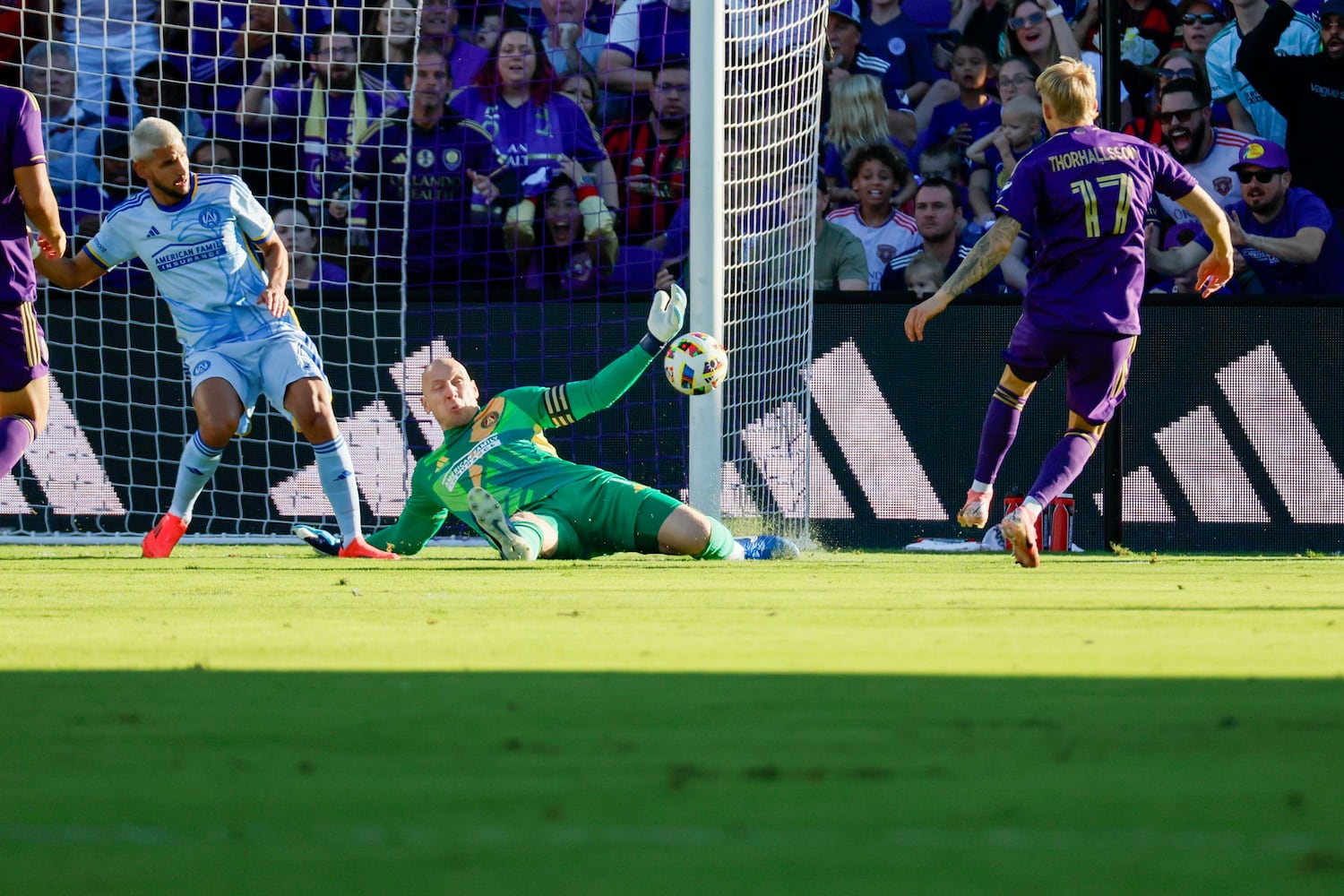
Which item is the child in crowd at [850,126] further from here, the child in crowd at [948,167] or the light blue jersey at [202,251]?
the light blue jersey at [202,251]

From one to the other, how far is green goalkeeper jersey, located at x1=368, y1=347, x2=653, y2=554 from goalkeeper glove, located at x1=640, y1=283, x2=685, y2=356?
10cm

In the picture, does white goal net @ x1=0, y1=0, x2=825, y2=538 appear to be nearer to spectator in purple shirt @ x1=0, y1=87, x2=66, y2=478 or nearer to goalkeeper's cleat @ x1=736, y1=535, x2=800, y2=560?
goalkeeper's cleat @ x1=736, y1=535, x2=800, y2=560

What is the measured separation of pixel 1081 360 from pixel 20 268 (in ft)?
13.7

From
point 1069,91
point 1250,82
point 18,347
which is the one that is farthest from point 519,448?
point 1250,82

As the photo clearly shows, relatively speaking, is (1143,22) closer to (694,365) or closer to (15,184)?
(694,365)

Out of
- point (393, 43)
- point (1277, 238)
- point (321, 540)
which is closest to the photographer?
point (321, 540)

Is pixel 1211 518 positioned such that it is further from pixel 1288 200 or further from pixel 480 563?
pixel 480 563

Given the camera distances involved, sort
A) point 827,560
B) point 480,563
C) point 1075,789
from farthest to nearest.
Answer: point 827,560 < point 480,563 < point 1075,789

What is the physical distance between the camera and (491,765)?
2.50 metres

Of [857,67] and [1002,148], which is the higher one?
[857,67]

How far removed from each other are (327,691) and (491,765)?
854 millimetres

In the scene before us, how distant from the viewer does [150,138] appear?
757 cm

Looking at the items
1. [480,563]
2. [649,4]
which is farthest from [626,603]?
[649,4]

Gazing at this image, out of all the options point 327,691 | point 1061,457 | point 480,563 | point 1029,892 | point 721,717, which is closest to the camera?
point 1029,892
